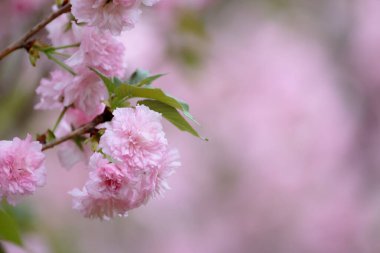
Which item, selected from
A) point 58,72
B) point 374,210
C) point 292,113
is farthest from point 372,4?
point 58,72

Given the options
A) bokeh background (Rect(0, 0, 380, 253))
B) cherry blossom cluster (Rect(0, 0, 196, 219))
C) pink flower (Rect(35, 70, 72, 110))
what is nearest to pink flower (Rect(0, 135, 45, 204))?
cherry blossom cluster (Rect(0, 0, 196, 219))

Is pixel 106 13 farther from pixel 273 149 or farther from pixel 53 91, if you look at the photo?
pixel 273 149

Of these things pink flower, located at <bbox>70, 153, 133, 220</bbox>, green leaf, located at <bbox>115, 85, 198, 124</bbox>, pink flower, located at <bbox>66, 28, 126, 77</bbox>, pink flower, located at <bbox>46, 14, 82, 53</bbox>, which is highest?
pink flower, located at <bbox>46, 14, 82, 53</bbox>

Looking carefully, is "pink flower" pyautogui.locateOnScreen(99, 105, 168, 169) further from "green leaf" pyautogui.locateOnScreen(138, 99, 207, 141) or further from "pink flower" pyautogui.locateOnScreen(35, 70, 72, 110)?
"pink flower" pyautogui.locateOnScreen(35, 70, 72, 110)

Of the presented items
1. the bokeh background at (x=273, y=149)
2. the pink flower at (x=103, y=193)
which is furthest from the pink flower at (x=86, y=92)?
the bokeh background at (x=273, y=149)

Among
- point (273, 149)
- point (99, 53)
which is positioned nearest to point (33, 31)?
point (99, 53)

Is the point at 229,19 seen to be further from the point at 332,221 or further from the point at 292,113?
the point at 332,221

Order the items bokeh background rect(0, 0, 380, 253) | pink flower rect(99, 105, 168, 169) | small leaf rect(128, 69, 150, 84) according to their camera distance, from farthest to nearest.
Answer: bokeh background rect(0, 0, 380, 253), small leaf rect(128, 69, 150, 84), pink flower rect(99, 105, 168, 169)
